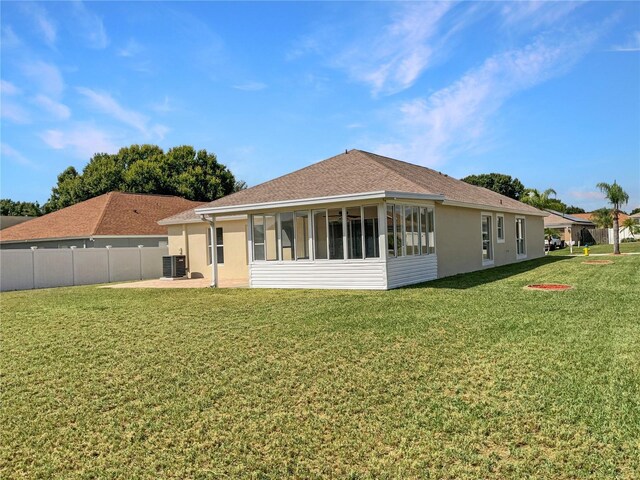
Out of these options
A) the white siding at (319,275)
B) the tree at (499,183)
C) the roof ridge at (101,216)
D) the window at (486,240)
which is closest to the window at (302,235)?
the white siding at (319,275)

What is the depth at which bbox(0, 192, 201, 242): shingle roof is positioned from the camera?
24422 mm

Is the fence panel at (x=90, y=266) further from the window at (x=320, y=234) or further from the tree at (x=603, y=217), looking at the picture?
the tree at (x=603, y=217)

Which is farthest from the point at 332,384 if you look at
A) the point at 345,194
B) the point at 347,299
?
the point at 345,194

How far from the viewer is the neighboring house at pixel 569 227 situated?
135ft

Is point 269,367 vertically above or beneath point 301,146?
beneath

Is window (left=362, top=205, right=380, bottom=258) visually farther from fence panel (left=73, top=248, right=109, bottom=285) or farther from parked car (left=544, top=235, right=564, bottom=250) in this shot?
parked car (left=544, top=235, right=564, bottom=250)

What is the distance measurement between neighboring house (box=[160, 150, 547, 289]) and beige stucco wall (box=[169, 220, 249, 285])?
2.3 inches

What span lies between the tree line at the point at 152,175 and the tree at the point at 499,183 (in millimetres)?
38547

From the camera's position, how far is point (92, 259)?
20.9 metres

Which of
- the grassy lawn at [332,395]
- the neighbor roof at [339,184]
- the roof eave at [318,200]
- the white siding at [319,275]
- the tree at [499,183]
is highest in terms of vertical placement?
the tree at [499,183]

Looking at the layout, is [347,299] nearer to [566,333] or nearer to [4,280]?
[566,333]

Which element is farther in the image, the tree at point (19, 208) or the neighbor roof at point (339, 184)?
the tree at point (19, 208)

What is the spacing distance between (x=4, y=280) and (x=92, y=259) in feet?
11.3

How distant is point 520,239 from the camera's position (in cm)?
2464
